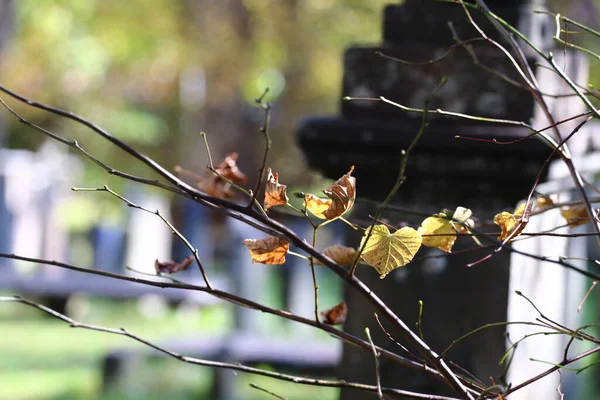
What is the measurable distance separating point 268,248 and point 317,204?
88 mm

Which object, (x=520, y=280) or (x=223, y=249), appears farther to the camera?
(x=223, y=249)

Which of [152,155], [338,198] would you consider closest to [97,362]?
[338,198]

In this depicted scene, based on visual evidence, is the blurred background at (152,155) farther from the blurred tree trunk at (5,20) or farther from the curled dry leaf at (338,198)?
the curled dry leaf at (338,198)

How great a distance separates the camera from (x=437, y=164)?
6.03 ft

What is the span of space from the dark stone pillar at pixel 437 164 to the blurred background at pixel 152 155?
0.64 ft

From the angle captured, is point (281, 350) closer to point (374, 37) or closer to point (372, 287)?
point (372, 287)

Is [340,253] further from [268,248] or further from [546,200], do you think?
[546,200]

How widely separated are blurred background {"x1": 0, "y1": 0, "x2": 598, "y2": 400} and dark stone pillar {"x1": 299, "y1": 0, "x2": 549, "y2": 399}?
196 mm

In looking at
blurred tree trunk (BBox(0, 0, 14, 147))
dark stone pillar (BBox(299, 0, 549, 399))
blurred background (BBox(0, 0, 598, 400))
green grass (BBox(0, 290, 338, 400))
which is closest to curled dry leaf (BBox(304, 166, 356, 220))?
dark stone pillar (BBox(299, 0, 549, 399))

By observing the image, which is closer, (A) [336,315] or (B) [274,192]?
(B) [274,192]

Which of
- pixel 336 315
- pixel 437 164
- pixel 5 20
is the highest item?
pixel 5 20

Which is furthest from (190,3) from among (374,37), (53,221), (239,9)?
(53,221)

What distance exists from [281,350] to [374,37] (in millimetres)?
12186

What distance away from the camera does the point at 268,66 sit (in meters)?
21.1
